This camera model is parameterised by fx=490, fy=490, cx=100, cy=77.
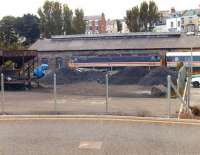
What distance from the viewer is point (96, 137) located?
11836 millimetres

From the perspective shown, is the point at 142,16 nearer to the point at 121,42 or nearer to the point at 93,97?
the point at 121,42

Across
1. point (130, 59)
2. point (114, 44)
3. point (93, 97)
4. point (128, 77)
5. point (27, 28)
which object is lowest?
point (93, 97)

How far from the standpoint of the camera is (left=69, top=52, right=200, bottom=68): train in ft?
246

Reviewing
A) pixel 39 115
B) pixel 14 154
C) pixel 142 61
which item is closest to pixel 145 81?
pixel 39 115

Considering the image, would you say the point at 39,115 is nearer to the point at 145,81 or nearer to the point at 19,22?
the point at 145,81

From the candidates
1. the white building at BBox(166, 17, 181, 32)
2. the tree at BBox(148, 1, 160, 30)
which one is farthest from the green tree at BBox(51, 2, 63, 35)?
the white building at BBox(166, 17, 181, 32)

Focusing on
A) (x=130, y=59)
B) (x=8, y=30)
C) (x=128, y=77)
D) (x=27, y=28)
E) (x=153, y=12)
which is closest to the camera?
(x=128, y=77)

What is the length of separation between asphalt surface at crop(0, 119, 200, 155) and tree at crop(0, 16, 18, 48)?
106 meters

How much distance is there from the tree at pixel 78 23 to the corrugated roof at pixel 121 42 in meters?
19.2

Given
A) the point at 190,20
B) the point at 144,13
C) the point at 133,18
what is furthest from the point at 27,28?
the point at 190,20

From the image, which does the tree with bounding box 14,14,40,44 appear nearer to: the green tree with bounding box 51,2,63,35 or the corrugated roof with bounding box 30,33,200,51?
the green tree with bounding box 51,2,63,35

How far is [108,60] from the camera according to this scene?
82.0 m

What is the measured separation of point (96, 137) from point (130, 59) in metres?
68.4

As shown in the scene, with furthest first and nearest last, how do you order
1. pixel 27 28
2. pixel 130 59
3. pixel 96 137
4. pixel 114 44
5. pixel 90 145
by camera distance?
pixel 27 28 → pixel 114 44 → pixel 130 59 → pixel 96 137 → pixel 90 145
